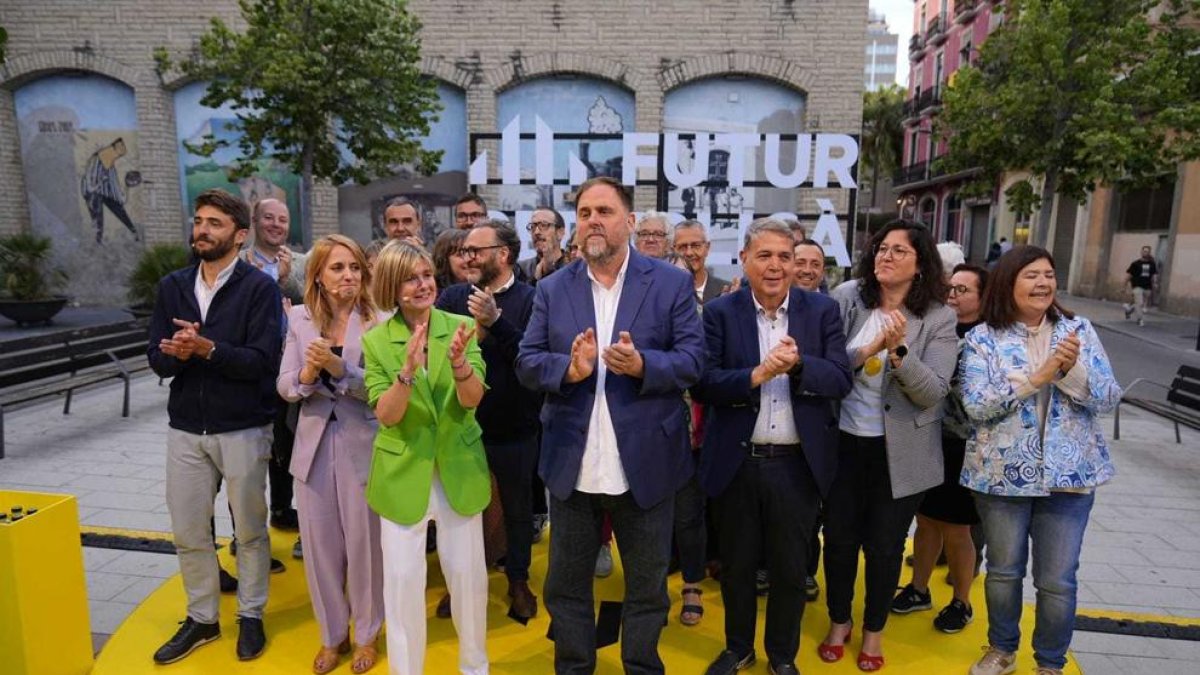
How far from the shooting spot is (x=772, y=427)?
2916 millimetres

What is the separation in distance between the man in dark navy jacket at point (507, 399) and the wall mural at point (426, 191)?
10.7m

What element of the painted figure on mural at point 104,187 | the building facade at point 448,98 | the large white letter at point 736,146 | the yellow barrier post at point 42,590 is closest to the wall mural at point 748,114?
the building facade at point 448,98

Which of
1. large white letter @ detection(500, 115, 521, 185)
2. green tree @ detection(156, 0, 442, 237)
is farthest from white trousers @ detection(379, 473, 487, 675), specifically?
green tree @ detection(156, 0, 442, 237)

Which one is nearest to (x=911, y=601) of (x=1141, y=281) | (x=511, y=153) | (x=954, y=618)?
(x=954, y=618)

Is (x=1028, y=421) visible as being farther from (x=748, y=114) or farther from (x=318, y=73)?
(x=748, y=114)

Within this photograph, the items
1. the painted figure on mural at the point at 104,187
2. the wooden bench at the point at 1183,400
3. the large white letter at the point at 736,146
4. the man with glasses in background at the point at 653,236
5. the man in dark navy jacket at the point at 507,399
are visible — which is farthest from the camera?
the painted figure on mural at the point at 104,187

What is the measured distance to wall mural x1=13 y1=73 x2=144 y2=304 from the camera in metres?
14.4

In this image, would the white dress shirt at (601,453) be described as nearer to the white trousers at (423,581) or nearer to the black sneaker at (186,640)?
the white trousers at (423,581)

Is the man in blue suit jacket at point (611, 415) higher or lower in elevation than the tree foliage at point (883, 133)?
lower

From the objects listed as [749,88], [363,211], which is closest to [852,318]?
[749,88]

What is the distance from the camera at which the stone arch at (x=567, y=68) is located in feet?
42.6

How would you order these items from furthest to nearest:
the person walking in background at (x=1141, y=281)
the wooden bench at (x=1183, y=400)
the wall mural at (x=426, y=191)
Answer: the person walking in background at (x=1141, y=281)
the wall mural at (x=426, y=191)
the wooden bench at (x=1183, y=400)

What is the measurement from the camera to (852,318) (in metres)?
3.22

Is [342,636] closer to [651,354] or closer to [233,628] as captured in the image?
[233,628]
